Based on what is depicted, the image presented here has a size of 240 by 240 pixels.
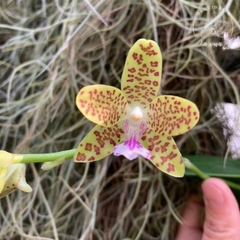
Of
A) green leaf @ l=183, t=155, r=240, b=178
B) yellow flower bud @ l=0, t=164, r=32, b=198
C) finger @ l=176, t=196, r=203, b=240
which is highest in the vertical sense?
yellow flower bud @ l=0, t=164, r=32, b=198

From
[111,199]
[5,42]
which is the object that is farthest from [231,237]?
[5,42]

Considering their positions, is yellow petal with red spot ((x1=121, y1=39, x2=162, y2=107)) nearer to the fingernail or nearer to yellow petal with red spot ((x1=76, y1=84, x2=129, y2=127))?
yellow petal with red spot ((x1=76, y1=84, x2=129, y2=127))

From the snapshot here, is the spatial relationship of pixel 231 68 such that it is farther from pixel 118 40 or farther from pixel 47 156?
pixel 47 156

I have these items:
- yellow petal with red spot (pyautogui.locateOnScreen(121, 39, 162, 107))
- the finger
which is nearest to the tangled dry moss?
the finger

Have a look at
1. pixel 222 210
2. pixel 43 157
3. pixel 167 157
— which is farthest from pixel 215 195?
pixel 43 157

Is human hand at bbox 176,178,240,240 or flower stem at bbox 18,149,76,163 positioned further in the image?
human hand at bbox 176,178,240,240

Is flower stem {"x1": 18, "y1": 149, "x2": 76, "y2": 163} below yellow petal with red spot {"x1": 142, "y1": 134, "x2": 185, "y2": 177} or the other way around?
the other way around

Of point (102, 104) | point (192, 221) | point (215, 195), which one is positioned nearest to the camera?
point (102, 104)

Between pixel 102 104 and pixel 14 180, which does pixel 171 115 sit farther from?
pixel 14 180
